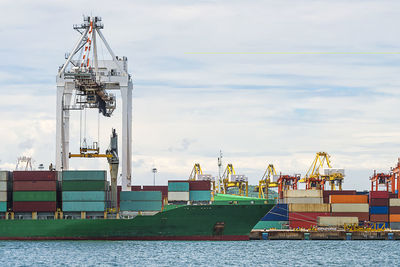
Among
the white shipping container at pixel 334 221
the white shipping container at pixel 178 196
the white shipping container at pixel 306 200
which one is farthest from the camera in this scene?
the white shipping container at pixel 306 200

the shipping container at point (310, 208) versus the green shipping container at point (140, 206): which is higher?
the green shipping container at point (140, 206)

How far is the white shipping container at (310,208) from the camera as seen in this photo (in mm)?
96562

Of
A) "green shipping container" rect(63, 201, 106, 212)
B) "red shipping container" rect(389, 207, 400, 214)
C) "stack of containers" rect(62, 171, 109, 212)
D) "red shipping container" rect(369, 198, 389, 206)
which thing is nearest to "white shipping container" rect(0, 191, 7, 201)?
"stack of containers" rect(62, 171, 109, 212)

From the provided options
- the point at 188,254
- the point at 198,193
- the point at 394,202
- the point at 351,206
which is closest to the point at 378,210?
the point at 394,202

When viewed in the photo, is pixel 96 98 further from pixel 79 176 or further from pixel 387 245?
pixel 387 245

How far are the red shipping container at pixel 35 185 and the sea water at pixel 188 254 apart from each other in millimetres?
5370

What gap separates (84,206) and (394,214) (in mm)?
43569

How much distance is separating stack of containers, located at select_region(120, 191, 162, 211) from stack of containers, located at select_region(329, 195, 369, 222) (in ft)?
103

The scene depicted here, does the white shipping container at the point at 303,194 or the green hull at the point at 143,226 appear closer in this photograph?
the green hull at the point at 143,226

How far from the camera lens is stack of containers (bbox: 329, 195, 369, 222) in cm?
9588

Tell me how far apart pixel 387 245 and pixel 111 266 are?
121 ft

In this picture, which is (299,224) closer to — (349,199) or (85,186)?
(349,199)

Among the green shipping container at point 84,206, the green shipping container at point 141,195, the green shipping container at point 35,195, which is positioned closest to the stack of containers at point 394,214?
the green shipping container at point 141,195

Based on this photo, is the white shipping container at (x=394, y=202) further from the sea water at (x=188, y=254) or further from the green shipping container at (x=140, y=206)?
the green shipping container at (x=140, y=206)
